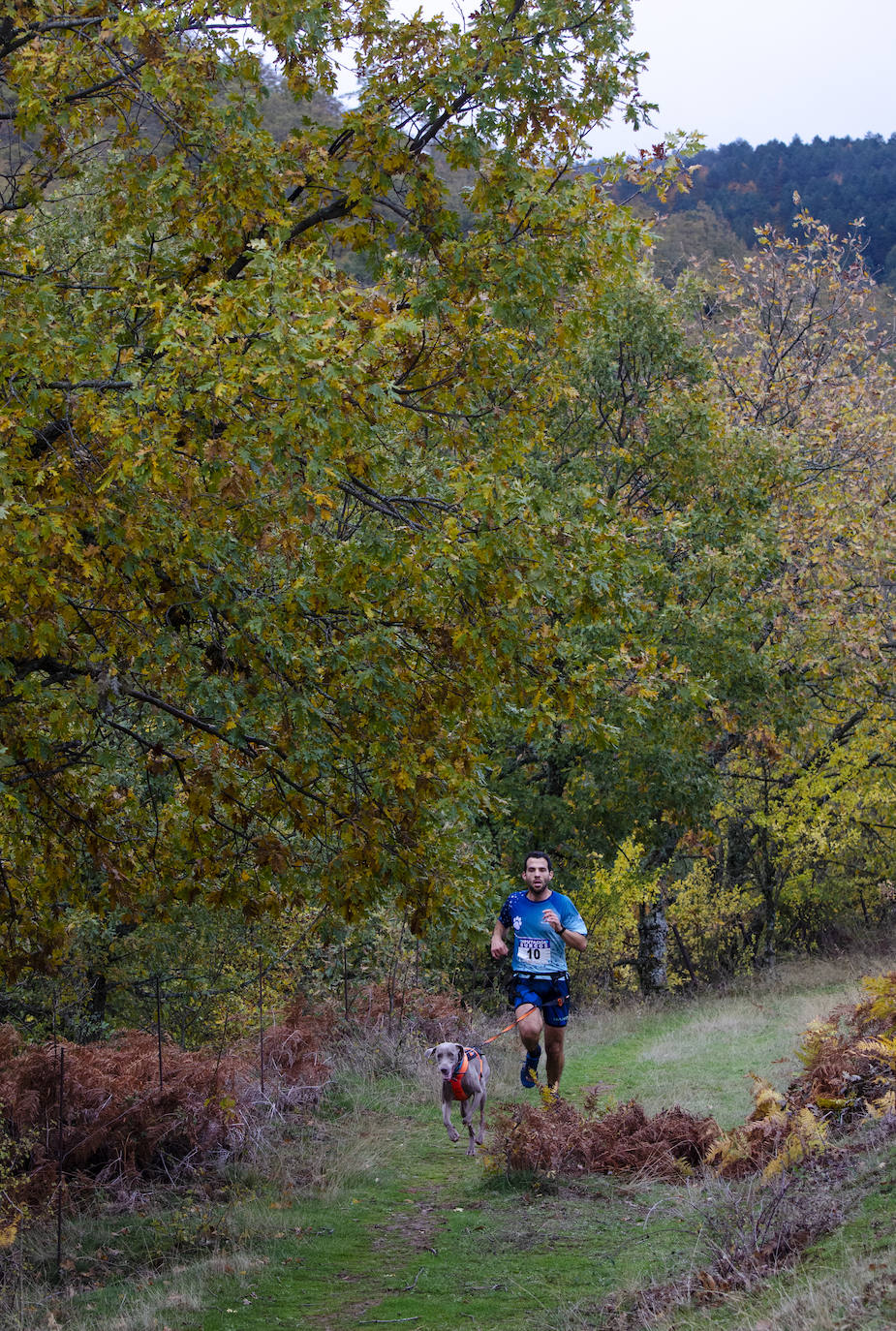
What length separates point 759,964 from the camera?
2328 centimetres

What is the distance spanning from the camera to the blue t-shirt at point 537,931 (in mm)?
8641

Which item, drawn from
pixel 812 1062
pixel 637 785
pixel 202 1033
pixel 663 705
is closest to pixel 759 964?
pixel 637 785

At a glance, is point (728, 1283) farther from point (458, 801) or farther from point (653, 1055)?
point (653, 1055)

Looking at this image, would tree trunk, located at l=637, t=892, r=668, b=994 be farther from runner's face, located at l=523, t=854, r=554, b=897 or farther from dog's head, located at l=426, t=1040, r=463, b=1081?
dog's head, located at l=426, t=1040, r=463, b=1081

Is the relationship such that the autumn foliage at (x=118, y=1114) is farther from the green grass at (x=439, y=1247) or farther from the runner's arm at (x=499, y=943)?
the runner's arm at (x=499, y=943)

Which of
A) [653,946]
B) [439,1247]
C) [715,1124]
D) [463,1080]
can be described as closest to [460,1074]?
[463,1080]

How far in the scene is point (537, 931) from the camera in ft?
28.3

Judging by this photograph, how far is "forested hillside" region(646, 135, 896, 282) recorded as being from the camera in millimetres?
67438

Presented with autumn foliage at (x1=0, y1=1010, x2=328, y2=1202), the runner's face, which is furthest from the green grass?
the runner's face

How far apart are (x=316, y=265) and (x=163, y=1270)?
5.46 meters

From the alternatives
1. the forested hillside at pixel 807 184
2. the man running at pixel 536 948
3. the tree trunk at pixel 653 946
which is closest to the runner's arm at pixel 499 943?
the man running at pixel 536 948

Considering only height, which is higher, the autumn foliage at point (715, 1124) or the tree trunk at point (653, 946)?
the autumn foliage at point (715, 1124)

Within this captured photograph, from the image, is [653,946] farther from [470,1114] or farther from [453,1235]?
[453,1235]

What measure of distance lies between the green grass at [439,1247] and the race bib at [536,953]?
1331 mm
